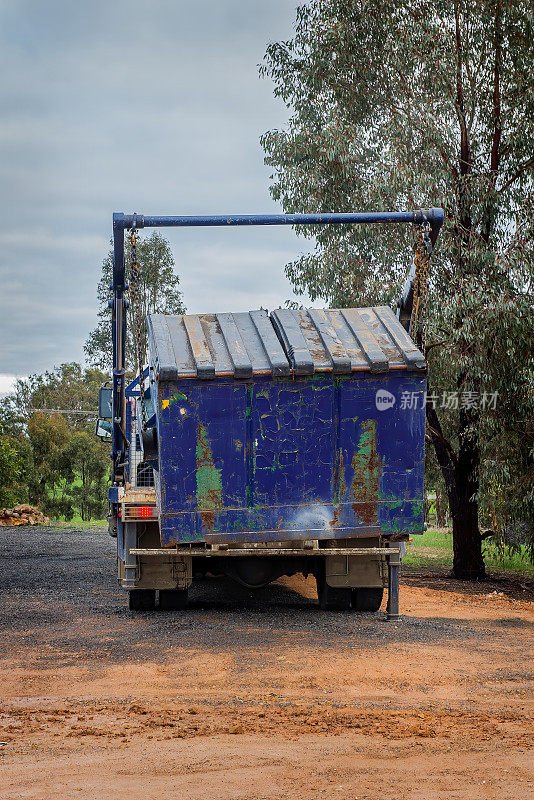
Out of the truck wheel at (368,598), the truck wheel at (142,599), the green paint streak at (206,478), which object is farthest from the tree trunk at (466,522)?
the green paint streak at (206,478)

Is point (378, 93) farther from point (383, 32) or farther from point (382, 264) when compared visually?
point (382, 264)

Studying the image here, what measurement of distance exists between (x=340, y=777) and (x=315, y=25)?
1549cm

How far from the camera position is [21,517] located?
3139 cm

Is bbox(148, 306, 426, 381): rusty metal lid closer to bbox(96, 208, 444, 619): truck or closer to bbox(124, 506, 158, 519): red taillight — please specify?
bbox(96, 208, 444, 619): truck

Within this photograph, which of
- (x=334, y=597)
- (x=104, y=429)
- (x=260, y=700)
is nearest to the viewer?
(x=260, y=700)

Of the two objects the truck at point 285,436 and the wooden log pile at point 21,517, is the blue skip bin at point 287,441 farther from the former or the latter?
the wooden log pile at point 21,517

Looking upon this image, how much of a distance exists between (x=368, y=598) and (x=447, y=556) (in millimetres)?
13733

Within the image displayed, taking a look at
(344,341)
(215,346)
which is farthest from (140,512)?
(344,341)

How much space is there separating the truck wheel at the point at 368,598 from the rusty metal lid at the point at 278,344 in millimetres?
3085

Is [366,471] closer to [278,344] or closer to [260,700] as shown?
[278,344]

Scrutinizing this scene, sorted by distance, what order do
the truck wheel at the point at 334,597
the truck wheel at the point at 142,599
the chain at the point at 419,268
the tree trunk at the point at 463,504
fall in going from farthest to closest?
the tree trunk at the point at 463,504 → the truck wheel at the point at 334,597 → the truck wheel at the point at 142,599 → the chain at the point at 419,268

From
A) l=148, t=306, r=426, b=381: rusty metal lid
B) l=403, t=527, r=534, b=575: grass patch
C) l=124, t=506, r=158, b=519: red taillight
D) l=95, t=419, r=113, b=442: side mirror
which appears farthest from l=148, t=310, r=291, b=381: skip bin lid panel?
l=403, t=527, r=534, b=575: grass patch

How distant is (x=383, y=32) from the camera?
16.6 meters

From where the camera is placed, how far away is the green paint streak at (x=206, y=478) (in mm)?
9148
